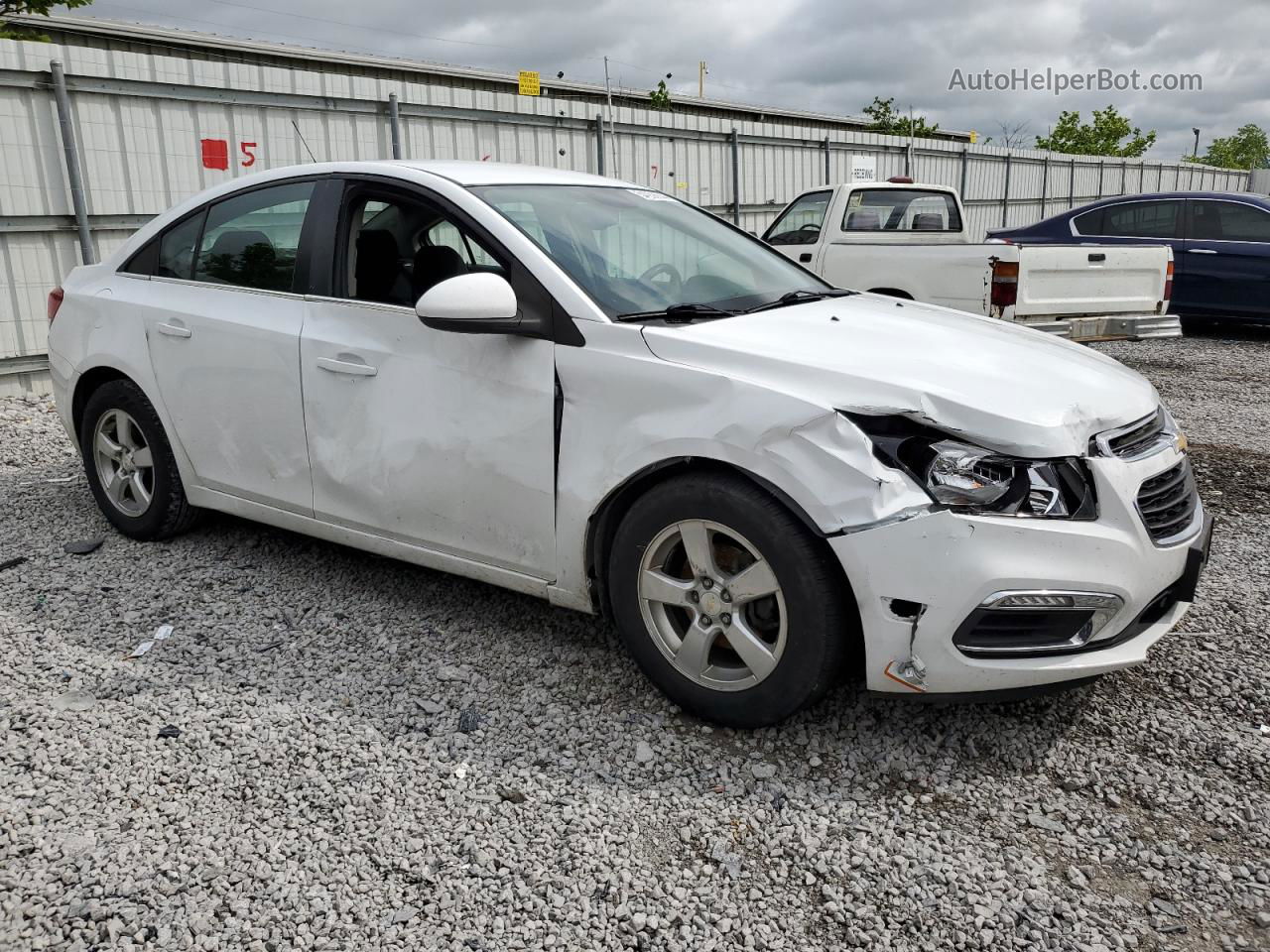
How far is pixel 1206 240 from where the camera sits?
36.5ft

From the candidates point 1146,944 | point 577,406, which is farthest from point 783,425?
point 1146,944

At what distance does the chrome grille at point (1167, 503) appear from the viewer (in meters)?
2.78

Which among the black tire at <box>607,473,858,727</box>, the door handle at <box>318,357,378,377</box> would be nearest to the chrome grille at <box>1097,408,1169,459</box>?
the black tire at <box>607,473,858,727</box>

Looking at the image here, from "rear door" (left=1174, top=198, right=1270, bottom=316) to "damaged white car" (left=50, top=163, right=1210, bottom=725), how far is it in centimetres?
899

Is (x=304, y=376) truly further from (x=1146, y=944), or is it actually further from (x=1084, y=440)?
(x=1146, y=944)

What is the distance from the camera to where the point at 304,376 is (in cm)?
369

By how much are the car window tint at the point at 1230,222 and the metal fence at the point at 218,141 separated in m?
5.82

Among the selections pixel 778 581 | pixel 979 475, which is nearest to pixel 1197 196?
pixel 979 475

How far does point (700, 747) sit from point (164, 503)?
9.17ft

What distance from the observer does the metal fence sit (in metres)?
7.81

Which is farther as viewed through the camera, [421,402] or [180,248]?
[180,248]

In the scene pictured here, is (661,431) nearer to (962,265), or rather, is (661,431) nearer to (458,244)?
(458,244)

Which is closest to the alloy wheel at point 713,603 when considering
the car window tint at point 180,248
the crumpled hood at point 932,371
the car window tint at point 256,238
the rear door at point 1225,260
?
the crumpled hood at point 932,371

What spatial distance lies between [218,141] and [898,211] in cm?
632
